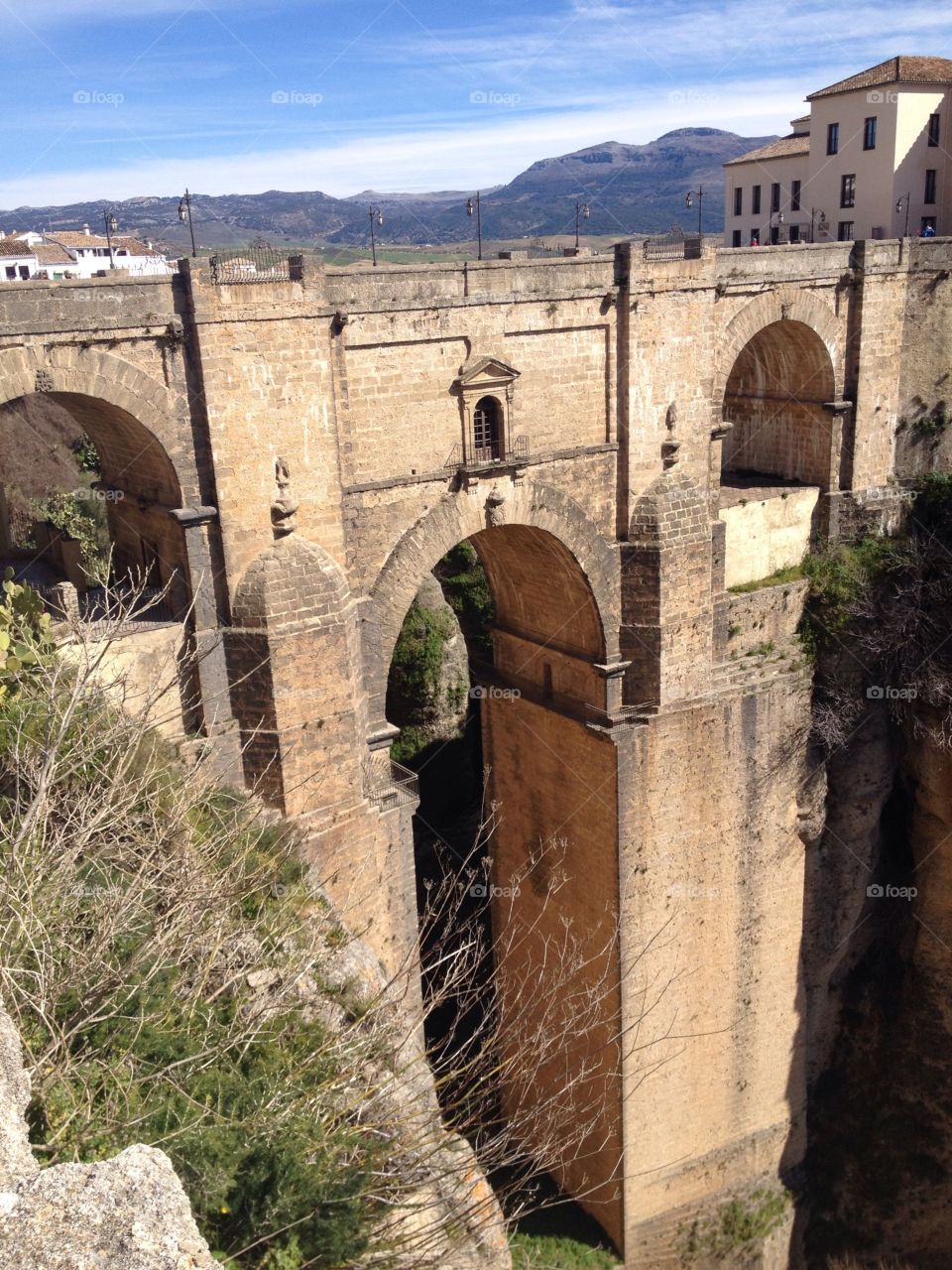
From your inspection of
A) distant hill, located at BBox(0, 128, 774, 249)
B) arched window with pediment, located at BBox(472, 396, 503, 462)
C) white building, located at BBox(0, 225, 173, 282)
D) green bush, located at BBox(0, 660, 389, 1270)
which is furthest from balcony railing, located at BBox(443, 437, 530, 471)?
white building, located at BBox(0, 225, 173, 282)

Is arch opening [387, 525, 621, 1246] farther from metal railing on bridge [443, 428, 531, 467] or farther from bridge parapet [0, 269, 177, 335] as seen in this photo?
bridge parapet [0, 269, 177, 335]

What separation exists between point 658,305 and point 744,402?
15.8ft

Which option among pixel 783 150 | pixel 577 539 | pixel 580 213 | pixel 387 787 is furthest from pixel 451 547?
pixel 783 150

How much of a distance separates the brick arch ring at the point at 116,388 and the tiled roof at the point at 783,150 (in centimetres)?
2535

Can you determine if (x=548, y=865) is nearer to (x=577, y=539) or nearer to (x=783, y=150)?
(x=577, y=539)

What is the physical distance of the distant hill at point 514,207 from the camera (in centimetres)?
3294

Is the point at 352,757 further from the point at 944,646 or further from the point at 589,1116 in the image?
the point at 944,646

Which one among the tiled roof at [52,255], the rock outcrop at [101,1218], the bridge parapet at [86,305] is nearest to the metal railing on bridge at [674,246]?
the bridge parapet at [86,305]

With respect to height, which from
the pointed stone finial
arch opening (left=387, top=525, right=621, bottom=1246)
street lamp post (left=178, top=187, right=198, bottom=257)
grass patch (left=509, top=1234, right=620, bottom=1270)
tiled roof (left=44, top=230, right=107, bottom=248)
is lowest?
grass patch (left=509, top=1234, right=620, bottom=1270)

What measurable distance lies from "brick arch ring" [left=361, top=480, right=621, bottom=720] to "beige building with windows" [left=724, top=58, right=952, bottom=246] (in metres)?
14.7

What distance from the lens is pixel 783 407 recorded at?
58.5 ft

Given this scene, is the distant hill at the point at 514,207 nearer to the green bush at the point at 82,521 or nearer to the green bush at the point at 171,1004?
the green bush at the point at 82,521

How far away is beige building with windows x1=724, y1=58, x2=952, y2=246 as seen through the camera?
26.0 meters

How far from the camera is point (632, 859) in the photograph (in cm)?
1540
